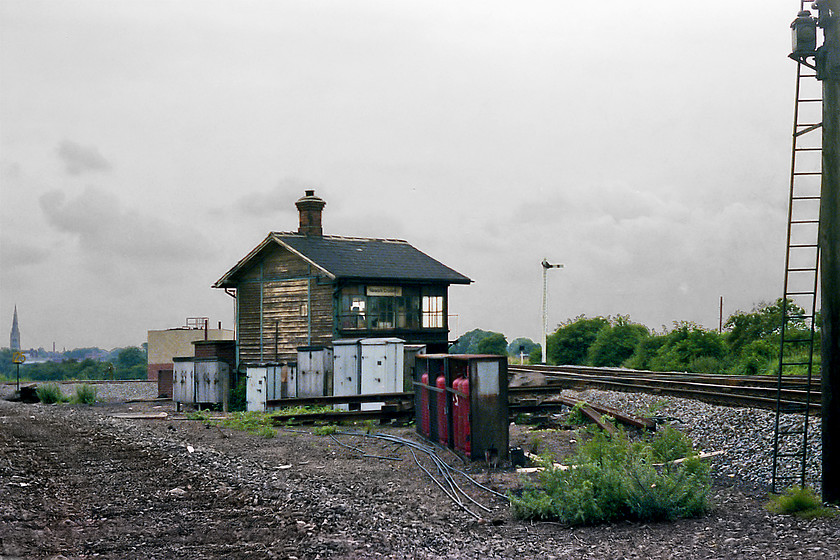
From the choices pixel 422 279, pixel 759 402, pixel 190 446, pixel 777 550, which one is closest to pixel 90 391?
pixel 422 279

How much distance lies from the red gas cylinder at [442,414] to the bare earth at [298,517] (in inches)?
18.6

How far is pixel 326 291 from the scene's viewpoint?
27641 millimetres

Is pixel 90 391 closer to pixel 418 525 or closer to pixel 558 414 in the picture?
pixel 558 414

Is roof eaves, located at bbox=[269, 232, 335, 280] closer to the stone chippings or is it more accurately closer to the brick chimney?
the brick chimney

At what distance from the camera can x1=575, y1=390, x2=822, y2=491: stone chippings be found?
10.9 metres

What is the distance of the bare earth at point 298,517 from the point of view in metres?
7.33

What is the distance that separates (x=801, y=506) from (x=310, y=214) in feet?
83.0

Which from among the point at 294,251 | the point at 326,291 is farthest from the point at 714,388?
the point at 294,251

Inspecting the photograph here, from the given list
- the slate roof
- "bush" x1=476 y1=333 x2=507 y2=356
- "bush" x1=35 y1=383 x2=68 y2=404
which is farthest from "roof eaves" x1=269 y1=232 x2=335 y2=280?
"bush" x1=476 y1=333 x2=507 y2=356

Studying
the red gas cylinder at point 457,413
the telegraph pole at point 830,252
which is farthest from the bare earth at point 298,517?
the telegraph pole at point 830,252

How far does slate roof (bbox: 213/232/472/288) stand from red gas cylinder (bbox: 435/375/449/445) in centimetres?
A: 1408

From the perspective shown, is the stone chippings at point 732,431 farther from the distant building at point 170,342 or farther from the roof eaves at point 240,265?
the distant building at point 170,342

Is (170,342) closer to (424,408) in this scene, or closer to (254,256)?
(254,256)

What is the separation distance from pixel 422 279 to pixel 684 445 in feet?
62.0
